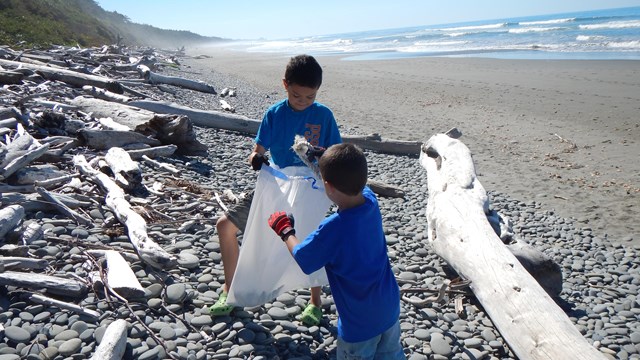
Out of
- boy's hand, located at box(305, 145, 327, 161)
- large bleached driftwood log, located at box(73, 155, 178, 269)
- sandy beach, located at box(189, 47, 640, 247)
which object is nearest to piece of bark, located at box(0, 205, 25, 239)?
large bleached driftwood log, located at box(73, 155, 178, 269)

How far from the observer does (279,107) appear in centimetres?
367

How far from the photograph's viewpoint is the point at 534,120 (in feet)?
45.1

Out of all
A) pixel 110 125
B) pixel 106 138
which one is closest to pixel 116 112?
pixel 110 125

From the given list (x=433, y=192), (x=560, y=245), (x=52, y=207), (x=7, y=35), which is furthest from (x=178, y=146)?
(x=7, y=35)

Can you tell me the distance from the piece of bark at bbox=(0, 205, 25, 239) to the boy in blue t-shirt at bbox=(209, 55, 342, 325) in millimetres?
2000

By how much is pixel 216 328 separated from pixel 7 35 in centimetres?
1812

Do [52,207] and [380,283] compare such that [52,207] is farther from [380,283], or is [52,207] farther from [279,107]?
[380,283]

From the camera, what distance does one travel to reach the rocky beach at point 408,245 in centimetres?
344

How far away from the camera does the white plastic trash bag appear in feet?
11.4

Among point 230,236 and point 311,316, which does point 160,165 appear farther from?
point 311,316

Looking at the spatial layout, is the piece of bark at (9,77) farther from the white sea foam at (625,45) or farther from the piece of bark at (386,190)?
the white sea foam at (625,45)

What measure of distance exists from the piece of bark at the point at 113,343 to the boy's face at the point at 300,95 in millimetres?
1997

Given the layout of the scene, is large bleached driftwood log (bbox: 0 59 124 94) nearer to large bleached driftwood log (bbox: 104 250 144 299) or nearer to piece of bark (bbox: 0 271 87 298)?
large bleached driftwood log (bbox: 104 250 144 299)

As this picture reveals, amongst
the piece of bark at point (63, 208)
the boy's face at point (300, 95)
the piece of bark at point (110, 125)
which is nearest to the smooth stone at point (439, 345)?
the boy's face at point (300, 95)
